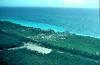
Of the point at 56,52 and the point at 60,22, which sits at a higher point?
the point at 56,52

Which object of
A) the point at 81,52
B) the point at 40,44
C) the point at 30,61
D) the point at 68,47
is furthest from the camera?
the point at 40,44

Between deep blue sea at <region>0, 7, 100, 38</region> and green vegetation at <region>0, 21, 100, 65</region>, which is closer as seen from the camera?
green vegetation at <region>0, 21, 100, 65</region>

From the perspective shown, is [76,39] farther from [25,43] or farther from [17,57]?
[17,57]

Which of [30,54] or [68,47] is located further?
[68,47]

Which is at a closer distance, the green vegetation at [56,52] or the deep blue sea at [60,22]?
the green vegetation at [56,52]

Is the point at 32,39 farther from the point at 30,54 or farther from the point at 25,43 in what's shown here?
the point at 30,54

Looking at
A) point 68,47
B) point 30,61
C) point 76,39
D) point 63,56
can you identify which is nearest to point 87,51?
point 68,47

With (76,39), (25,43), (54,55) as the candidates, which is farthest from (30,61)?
(76,39)

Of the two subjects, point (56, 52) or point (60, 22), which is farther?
point (60, 22)

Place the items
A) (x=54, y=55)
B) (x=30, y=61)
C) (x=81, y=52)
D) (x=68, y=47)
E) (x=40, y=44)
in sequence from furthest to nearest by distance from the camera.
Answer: (x=40, y=44)
(x=68, y=47)
(x=81, y=52)
(x=54, y=55)
(x=30, y=61)
